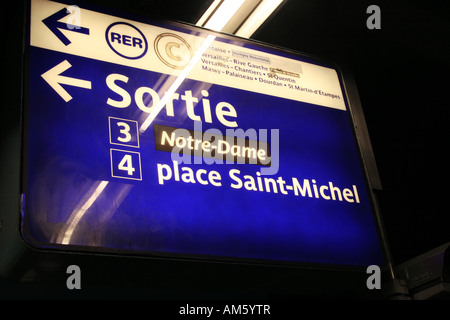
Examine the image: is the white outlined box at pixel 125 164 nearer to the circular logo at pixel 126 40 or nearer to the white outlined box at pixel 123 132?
the white outlined box at pixel 123 132

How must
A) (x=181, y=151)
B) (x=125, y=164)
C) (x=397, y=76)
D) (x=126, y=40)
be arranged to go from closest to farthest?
(x=125, y=164) → (x=181, y=151) → (x=126, y=40) → (x=397, y=76)

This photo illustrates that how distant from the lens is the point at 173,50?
6.64ft

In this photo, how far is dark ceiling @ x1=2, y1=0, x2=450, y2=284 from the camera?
9.63 ft

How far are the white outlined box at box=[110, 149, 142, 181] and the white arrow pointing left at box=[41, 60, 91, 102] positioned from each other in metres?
0.24

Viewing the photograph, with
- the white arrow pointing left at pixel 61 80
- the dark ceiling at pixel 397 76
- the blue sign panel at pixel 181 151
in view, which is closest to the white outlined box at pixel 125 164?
the blue sign panel at pixel 181 151

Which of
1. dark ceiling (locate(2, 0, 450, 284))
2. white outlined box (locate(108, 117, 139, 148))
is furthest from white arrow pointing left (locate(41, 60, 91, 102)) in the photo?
dark ceiling (locate(2, 0, 450, 284))

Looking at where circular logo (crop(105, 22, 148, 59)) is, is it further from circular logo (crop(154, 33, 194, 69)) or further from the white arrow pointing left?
the white arrow pointing left

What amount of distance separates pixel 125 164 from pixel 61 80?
1.15 ft

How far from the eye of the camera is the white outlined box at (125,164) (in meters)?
1.59

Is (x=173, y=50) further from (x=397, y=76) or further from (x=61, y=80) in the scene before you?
(x=397, y=76)

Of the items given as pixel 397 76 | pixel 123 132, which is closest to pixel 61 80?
pixel 123 132

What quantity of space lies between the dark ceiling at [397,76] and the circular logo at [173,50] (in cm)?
14

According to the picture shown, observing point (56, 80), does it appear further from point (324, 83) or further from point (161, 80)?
point (324, 83)

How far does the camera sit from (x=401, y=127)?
4.14m
